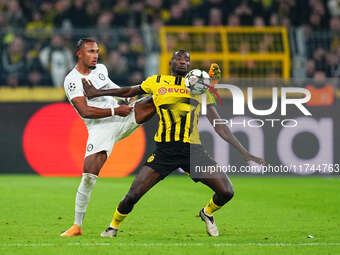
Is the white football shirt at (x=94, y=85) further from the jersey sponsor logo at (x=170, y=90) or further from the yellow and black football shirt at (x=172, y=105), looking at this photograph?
the jersey sponsor logo at (x=170, y=90)

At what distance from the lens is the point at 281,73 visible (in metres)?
18.1

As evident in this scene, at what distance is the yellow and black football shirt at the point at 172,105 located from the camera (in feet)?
27.0

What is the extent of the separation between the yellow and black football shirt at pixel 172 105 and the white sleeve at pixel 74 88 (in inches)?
27.6

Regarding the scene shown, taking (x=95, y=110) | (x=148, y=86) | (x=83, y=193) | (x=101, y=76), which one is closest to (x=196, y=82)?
(x=148, y=86)

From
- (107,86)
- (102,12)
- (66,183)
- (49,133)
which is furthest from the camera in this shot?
(102,12)

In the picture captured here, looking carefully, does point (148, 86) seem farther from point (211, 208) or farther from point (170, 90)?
point (211, 208)

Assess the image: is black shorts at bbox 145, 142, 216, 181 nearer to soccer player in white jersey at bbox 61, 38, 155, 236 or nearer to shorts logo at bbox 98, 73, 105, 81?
soccer player in white jersey at bbox 61, 38, 155, 236

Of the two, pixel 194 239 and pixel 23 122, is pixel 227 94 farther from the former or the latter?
pixel 194 239

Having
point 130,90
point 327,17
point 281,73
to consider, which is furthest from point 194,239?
point 327,17

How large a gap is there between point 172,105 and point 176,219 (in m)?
2.36

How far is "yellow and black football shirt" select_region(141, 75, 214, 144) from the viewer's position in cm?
823

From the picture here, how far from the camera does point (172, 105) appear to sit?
27.0 feet

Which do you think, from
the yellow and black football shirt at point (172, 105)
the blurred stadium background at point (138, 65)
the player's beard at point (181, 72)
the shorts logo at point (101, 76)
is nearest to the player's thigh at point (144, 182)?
the yellow and black football shirt at point (172, 105)

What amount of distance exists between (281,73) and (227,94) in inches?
64.1
